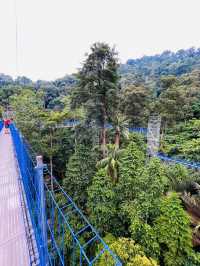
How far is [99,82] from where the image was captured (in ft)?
25.9

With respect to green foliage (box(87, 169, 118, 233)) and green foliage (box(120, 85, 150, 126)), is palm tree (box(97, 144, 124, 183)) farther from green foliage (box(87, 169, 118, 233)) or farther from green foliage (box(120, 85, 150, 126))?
green foliage (box(120, 85, 150, 126))

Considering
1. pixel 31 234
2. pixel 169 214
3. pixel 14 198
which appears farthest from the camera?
pixel 169 214

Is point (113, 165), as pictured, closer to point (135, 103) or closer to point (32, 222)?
point (32, 222)

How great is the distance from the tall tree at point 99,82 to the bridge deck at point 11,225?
5.09 meters

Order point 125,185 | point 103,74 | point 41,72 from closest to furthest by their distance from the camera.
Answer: point 125,185, point 103,74, point 41,72

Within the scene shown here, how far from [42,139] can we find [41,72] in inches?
2063

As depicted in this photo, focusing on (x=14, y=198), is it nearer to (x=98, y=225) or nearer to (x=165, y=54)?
(x=98, y=225)

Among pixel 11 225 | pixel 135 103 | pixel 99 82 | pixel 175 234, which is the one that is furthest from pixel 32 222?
pixel 135 103

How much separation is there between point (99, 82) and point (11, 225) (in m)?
6.88

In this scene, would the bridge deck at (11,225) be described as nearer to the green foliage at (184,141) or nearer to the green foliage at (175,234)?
the green foliage at (175,234)

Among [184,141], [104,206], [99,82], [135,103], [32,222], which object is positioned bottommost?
[104,206]

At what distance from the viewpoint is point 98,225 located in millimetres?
5410

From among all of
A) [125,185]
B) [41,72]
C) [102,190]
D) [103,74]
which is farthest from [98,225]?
[41,72]

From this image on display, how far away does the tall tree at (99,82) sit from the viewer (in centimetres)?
768
